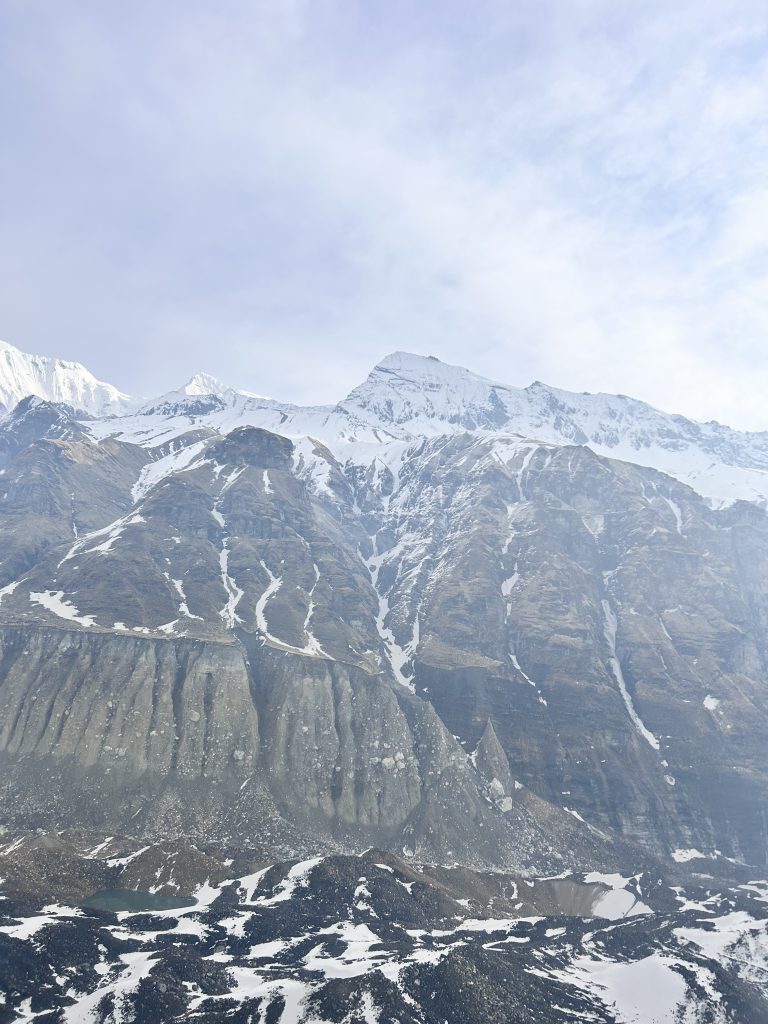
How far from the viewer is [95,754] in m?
188

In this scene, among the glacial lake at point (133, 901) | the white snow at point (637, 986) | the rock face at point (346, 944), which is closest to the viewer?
the rock face at point (346, 944)

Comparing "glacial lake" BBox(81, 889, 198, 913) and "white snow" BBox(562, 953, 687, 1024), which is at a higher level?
"glacial lake" BBox(81, 889, 198, 913)

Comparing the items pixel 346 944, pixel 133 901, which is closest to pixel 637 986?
pixel 346 944

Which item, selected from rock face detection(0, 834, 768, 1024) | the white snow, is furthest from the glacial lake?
the white snow

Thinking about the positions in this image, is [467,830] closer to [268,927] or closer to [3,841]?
[268,927]

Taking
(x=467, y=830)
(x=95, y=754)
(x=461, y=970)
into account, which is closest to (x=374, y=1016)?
(x=461, y=970)

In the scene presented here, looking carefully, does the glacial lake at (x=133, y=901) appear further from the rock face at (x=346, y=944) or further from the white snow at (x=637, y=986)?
the white snow at (x=637, y=986)

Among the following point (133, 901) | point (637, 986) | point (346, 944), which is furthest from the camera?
point (133, 901)

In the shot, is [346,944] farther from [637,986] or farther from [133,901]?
[637,986]

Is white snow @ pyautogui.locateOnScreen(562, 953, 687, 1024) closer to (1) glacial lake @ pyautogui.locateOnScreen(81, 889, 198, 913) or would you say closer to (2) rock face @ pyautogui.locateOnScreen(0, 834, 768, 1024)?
(2) rock face @ pyautogui.locateOnScreen(0, 834, 768, 1024)

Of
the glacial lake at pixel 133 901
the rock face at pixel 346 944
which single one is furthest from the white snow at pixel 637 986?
the glacial lake at pixel 133 901

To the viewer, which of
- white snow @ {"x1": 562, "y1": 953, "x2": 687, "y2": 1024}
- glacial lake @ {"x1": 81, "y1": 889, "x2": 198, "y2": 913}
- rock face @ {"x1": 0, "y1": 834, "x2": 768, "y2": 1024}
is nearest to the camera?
rock face @ {"x1": 0, "y1": 834, "x2": 768, "y2": 1024}

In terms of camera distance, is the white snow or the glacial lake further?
the glacial lake

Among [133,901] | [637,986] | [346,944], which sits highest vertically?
[133,901]
